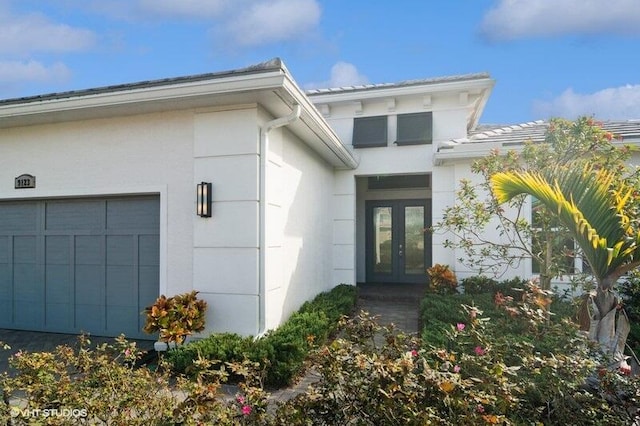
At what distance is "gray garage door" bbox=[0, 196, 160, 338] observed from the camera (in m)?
5.84

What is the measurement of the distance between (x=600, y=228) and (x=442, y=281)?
206 inches

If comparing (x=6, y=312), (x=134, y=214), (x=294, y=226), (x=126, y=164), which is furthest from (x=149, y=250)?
(x=6, y=312)

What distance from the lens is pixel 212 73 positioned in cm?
478

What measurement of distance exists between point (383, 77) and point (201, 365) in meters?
10.4

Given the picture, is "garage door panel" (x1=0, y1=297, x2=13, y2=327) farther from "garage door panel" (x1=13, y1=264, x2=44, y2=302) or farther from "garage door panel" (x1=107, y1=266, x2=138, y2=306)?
"garage door panel" (x1=107, y1=266, x2=138, y2=306)

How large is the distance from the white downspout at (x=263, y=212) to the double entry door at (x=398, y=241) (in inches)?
272

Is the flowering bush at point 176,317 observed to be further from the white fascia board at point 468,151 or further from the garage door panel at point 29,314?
the white fascia board at point 468,151

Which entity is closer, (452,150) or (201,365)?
(201,365)

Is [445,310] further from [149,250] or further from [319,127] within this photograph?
[149,250]

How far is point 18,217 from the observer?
651cm

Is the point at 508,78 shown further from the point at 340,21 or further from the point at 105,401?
the point at 105,401

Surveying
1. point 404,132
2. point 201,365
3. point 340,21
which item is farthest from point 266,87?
point 404,132

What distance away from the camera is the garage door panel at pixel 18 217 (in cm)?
642

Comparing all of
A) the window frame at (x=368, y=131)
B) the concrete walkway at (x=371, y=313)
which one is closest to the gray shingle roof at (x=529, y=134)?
the window frame at (x=368, y=131)
